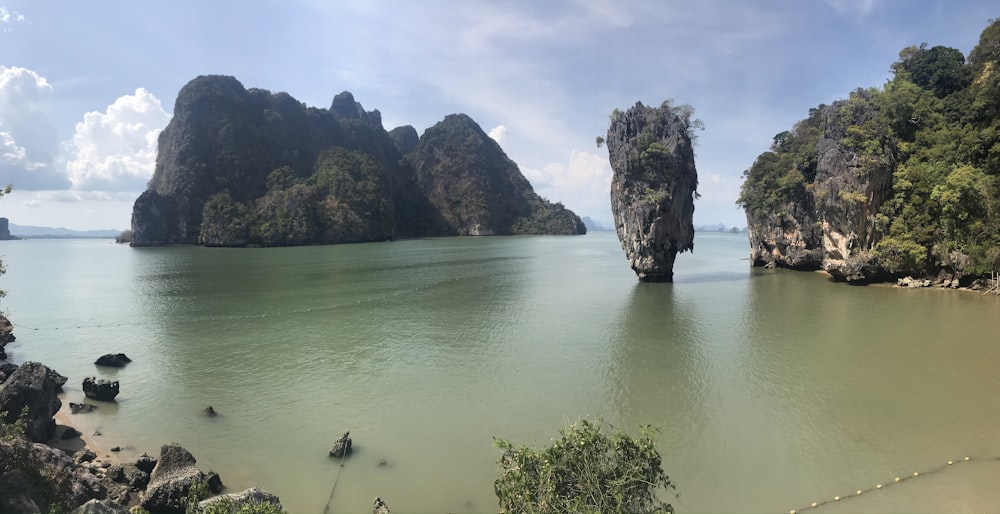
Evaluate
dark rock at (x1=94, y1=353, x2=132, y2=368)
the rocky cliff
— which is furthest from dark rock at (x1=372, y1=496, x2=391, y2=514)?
the rocky cliff

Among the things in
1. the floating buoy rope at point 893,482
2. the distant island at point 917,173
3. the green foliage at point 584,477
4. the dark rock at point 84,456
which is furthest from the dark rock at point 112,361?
the distant island at point 917,173

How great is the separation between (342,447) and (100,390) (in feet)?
35.5

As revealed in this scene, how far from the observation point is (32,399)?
1262 cm

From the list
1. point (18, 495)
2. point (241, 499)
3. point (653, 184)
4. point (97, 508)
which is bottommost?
point (241, 499)

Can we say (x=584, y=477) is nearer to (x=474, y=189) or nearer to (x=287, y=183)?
(x=287, y=183)

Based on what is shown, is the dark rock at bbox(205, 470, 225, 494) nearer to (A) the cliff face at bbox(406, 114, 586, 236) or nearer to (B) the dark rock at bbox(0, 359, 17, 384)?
(B) the dark rock at bbox(0, 359, 17, 384)

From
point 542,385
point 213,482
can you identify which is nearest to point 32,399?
point 213,482

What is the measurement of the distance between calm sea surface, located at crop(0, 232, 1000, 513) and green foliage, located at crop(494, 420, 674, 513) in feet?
9.56

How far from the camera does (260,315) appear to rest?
1137 inches

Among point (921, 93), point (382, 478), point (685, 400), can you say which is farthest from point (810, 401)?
point (921, 93)

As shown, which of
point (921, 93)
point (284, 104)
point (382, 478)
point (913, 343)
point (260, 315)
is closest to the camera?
point (382, 478)

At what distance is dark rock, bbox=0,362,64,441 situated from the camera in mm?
12219

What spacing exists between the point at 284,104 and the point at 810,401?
6120 inches

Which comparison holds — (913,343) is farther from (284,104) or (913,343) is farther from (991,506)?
(284,104)
